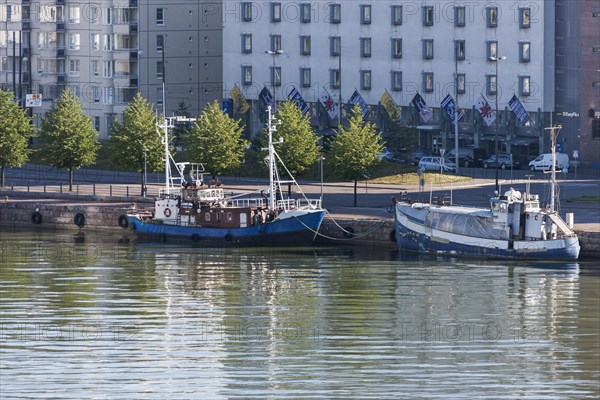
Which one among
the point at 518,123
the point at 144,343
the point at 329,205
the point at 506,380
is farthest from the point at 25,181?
the point at 506,380

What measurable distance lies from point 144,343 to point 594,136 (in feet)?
247

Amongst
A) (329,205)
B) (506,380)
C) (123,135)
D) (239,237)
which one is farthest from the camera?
(123,135)

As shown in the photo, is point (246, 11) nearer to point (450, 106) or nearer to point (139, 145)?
point (450, 106)

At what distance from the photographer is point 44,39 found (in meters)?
165

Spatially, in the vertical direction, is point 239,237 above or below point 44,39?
below

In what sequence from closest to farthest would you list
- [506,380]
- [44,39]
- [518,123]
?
[506,380] < [518,123] < [44,39]

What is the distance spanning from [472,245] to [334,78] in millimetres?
54455

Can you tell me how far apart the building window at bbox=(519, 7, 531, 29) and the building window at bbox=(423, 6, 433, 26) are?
780 cm

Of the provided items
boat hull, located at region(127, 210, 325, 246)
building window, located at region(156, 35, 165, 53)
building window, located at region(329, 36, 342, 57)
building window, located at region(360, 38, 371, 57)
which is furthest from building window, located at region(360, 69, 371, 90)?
boat hull, located at region(127, 210, 325, 246)

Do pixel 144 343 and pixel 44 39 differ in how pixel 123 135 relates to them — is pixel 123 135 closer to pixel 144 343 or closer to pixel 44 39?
pixel 44 39

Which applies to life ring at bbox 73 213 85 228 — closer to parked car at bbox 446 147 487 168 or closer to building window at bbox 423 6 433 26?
parked car at bbox 446 147 487 168

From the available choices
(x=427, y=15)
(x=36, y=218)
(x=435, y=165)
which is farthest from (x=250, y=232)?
(x=427, y=15)

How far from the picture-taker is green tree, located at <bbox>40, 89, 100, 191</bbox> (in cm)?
12943

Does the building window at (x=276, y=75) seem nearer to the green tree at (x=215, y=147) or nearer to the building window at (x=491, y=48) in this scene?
the building window at (x=491, y=48)
